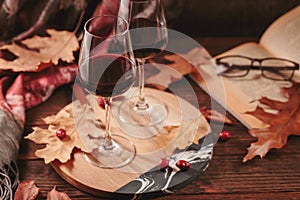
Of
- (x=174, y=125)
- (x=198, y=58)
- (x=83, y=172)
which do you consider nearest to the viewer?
(x=83, y=172)

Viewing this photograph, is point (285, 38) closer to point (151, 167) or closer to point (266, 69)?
point (266, 69)

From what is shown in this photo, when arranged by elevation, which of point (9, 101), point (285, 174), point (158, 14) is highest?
point (158, 14)

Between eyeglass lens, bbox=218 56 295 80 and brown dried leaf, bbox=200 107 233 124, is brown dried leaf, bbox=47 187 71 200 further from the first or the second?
eyeglass lens, bbox=218 56 295 80

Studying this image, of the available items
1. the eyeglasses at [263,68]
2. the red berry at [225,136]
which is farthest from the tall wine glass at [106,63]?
the eyeglasses at [263,68]

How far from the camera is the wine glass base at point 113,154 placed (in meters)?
1.04

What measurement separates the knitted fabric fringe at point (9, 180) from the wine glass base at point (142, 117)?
0.23 metres

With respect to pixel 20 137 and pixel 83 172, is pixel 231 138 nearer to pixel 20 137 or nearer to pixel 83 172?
pixel 83 172

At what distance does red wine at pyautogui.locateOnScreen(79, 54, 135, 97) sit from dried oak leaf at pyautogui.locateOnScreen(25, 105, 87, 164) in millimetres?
166

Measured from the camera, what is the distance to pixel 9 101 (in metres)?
1.20

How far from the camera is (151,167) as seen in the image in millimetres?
Result: 1031

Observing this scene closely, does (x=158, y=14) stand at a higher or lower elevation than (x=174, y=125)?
higher

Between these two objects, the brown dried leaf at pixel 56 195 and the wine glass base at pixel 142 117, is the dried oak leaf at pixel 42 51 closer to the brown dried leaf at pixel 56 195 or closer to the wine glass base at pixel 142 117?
the wine glass base at pixel 142 117

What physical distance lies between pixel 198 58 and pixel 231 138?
0.30 m

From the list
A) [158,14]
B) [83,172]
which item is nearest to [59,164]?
[83,172]
